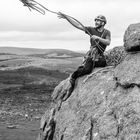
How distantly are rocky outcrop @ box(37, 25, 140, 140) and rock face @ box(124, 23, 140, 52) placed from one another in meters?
0.27

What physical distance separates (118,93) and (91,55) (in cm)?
394

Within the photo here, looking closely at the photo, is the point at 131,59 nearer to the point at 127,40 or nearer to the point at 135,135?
the point at 127,40

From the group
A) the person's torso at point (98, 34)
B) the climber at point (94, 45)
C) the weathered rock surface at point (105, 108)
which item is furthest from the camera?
the person's torso at point (98, 34)

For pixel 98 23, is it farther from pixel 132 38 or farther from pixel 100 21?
pixel 132 38

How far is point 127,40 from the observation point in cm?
1476

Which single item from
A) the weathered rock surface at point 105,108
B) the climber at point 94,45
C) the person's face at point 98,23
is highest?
the person's face at point 98,23

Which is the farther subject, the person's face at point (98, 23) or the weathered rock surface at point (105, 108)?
the person's face at point (98, 23)

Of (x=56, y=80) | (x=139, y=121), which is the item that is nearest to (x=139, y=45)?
(x=139, y=121)

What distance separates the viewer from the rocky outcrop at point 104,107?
12.6 m

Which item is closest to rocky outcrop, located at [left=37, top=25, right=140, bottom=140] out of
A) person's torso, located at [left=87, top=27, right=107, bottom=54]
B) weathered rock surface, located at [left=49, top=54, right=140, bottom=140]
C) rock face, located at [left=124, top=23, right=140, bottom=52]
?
weathered rock surface, located at [left=49, top=54, right=140, bottom=140]

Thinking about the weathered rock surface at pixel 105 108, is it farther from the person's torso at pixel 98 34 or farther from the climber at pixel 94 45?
the person's torso at pixel 98 34

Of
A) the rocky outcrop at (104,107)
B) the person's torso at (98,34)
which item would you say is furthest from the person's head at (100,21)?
the rocky outcrop at (104,107)

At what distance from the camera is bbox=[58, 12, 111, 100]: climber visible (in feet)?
54.1

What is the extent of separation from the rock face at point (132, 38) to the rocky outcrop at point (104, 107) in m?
0.27
